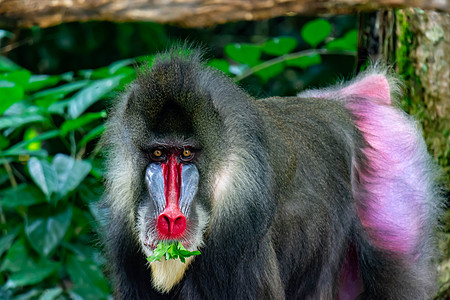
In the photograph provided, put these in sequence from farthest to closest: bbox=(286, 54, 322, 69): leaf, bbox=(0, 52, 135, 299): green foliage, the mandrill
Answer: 1. bbox=(286, 54, 322, 69): leaf
2. bbox=(0, 52, 135, 299): green foliage
3. the mandrill

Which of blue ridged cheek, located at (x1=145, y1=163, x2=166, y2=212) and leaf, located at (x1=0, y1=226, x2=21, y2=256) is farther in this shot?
leaf, located at (x1=0, y1=226, x2=21, y2=256)

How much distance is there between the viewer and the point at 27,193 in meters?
4.46

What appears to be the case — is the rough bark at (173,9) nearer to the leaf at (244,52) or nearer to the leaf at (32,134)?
the leaf at (244,52)

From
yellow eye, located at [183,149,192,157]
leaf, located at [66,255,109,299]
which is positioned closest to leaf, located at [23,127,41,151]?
leaf, located at [66,255,109,299]

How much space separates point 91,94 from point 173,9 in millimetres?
1400

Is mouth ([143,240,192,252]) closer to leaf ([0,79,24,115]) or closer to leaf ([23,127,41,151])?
leaf ([0,79,24,115])

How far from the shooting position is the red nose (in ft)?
9.09

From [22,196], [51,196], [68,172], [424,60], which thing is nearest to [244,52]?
[424,60]

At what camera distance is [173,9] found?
10.4 ft

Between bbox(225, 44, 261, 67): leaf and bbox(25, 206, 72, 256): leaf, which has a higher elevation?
bbox(225, 44, 261, 67): leaf

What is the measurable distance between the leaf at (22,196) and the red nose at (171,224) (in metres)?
1.87

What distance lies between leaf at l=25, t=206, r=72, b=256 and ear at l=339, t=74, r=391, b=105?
6.51 feet

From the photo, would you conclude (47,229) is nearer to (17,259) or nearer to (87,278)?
(17,259)

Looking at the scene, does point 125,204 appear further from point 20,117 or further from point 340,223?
point 20,117
